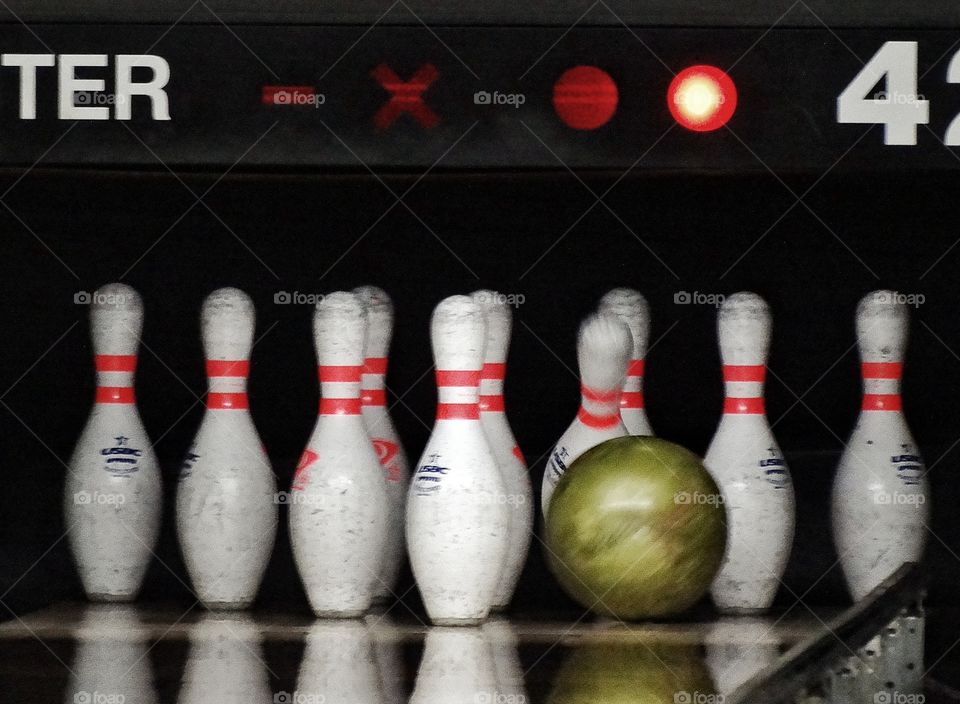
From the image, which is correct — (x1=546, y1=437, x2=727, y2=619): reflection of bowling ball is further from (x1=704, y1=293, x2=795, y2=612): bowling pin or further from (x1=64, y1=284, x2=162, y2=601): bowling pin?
(x1=64, y1=284, x2=162, y2=601): bowling pin

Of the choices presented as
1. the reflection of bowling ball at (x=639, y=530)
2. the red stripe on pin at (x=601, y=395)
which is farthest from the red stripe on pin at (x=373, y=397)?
the reflection of bowling ball at (x=639, y=530)

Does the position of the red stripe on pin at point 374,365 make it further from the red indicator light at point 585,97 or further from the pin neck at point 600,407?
the red indicator light at point 585,97

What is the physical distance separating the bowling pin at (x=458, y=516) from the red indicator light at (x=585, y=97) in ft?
1.15

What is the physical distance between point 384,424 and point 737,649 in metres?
0.82

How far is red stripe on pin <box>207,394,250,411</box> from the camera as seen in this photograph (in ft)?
7.91

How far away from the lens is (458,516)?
2150 mm

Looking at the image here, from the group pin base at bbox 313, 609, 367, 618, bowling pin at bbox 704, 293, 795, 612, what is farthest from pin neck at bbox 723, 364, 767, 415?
pin base at bbox 313, 609, 367, 618

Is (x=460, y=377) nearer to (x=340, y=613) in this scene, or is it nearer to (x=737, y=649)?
(x=340, y=613)

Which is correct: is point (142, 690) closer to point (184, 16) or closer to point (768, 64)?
point (184, 16)

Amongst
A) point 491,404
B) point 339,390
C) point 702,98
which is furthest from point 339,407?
point 702,98

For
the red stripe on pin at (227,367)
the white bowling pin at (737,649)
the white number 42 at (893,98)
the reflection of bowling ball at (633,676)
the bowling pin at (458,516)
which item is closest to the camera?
the reflection of bowling ball at (633,676)

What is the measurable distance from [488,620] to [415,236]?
0.75 metres

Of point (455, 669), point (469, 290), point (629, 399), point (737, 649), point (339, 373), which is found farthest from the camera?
point (469, 290)

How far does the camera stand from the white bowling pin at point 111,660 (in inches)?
60.7
